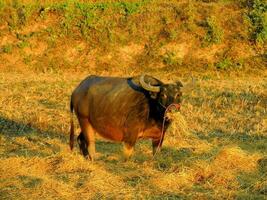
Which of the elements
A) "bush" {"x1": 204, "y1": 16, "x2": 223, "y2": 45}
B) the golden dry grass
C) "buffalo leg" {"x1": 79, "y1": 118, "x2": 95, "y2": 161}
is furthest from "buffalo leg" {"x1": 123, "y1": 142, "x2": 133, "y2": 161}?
"bush" {"x1": 204, "y1": 16, "x2": 223, "y2": 45}

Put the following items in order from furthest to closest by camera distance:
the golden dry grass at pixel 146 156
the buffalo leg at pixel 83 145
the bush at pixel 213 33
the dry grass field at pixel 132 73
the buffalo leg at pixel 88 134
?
the bush at pixel 213 33 < the buffalo leg at pixel 83 145 < the buffalo leg at pixel 88 134 < the dry grass field at pixel 132 73 < the golden dry grass at pixel 146 156

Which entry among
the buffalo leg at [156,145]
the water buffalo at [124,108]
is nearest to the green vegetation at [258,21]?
the water buffalo at [124,108]

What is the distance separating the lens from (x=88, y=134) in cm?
784

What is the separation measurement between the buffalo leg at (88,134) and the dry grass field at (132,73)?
17cm

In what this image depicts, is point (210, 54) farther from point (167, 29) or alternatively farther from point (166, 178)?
point (166, 178)

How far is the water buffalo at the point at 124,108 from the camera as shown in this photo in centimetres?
728

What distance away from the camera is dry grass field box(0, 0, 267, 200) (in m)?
6.12

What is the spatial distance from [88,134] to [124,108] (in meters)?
0.71

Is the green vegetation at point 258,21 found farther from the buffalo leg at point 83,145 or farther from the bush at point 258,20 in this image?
the buffalo leg at point 83,145

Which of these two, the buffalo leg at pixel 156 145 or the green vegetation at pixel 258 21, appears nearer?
the buffalo leg at pixel 156 145

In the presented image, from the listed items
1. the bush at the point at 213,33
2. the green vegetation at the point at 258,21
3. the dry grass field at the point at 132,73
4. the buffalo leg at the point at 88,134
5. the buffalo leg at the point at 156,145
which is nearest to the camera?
the dry grass field at the point at 132,73

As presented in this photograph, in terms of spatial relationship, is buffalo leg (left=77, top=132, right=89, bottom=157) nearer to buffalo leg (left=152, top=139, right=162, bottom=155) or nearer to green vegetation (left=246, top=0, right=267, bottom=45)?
buffalo leg (left=152, top=139, right=162, bottom=155)

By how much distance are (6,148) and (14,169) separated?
5.66ft

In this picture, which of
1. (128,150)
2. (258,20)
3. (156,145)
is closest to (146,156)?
(156,145)
